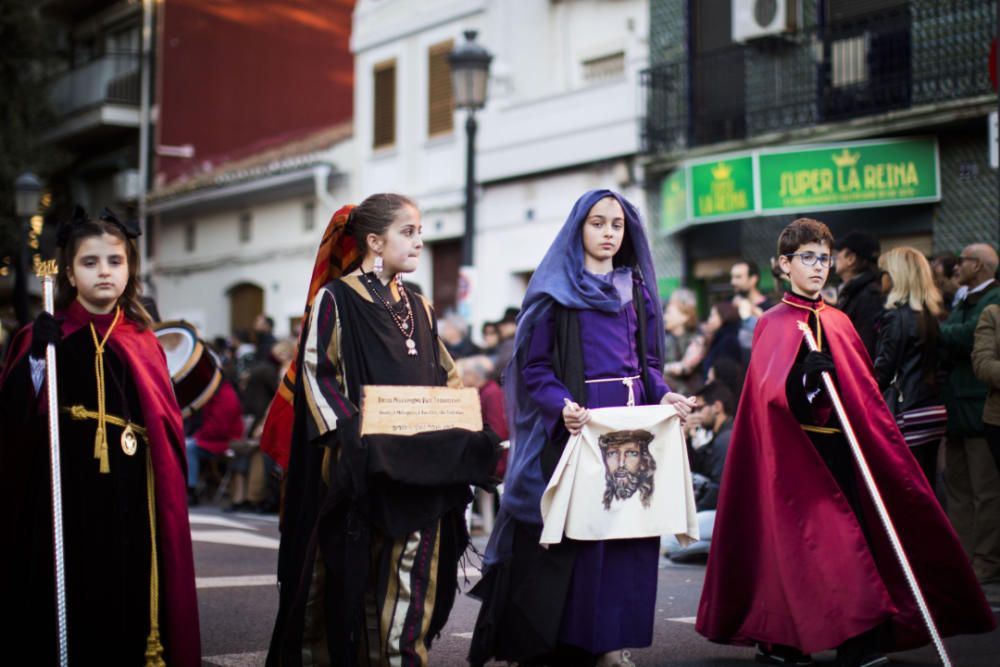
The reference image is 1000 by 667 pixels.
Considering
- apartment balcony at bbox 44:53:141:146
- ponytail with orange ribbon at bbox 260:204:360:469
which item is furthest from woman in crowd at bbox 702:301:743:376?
apartment balcony at bbox 44:53:141:146

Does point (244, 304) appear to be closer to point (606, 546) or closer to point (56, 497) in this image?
point (606, 546)

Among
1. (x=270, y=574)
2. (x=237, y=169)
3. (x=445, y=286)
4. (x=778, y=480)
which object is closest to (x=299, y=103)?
Result: (x=237, y=169)

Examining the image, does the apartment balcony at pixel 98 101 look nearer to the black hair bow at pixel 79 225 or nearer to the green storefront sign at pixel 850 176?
the green storefront sign at pixel 850 176

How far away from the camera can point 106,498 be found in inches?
221

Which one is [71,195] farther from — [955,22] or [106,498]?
[106,498]

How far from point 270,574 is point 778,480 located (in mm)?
4332

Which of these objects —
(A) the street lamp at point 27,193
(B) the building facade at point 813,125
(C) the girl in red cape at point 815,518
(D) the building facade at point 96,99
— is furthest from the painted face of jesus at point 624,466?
(D) the building facade at point 96,99

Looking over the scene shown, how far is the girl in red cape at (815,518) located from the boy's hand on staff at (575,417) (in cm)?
105

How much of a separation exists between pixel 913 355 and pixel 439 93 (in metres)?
15.3

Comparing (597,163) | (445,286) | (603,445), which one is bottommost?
(603,445)

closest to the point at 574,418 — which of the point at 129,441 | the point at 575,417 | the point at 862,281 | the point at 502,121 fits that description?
the point at 575,417

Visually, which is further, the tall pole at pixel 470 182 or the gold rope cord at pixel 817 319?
the tall pole at pixel 470 182

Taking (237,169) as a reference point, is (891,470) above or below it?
below

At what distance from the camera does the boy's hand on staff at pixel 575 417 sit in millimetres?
5926
